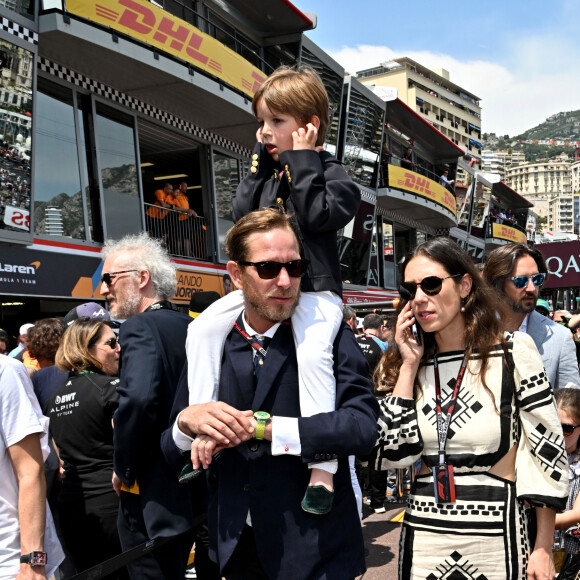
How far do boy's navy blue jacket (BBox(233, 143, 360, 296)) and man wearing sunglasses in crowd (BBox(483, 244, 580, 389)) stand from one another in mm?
1854

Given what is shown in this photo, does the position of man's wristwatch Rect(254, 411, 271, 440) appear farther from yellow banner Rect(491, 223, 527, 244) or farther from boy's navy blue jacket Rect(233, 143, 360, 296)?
yellow banner Rect(491, 223, 527, 244)

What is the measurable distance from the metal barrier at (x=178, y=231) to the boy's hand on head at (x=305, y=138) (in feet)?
39.4

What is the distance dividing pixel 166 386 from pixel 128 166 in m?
11.5

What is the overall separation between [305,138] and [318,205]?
308mm

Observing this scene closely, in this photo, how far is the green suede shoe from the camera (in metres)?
1.99

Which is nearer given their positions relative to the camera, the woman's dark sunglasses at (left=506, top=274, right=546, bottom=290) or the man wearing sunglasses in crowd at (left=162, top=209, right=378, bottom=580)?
the man wearing sunglasses in crowd at (left=162, top=209, right=378, bottom=580)

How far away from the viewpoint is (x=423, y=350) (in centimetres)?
261

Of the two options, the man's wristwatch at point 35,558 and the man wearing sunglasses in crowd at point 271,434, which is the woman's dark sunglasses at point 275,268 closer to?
the man wearing sunglasses in crowd at point 271,434

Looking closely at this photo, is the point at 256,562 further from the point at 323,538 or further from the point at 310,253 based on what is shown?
the point at 310,253

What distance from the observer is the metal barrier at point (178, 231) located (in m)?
14.7

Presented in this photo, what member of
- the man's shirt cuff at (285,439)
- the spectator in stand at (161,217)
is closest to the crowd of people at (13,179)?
the spectator in stand at (161,217)

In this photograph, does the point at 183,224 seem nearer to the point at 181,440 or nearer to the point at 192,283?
the point at 192,283

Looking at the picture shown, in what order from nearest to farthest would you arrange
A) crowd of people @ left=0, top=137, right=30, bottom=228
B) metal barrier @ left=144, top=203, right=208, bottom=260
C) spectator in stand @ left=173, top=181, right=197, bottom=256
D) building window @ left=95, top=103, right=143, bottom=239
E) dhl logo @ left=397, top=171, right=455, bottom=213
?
crowd of people @ left=0, top=137, right=30, bottom=228, building window @ left=95, top=103, right=143, bottom=239, metal barrier @ left=144, top=203, right=208, bottom=260, spectator in stand @ left=173, top=181, right=197, bottom=256, dhl logo @ left=397, top=171, right=455, bottom=213

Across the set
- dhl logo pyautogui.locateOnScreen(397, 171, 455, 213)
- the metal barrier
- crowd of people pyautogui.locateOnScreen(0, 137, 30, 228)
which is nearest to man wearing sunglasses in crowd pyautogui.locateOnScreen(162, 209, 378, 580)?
crowd of people pyautogui.locateOnScreen(0, 137, 30, 228)
